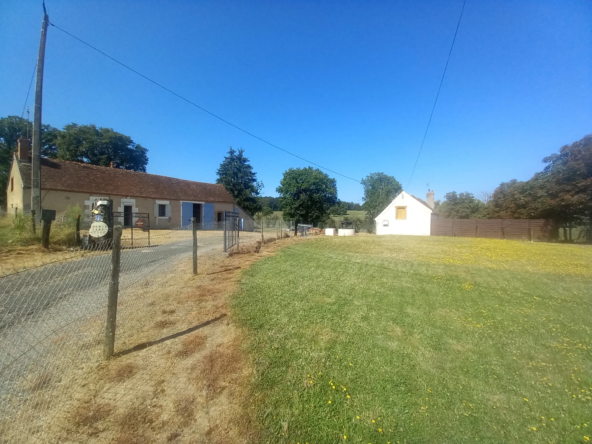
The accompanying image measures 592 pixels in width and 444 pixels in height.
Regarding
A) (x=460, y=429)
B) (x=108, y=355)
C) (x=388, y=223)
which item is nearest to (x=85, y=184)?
(x=108, y=355)

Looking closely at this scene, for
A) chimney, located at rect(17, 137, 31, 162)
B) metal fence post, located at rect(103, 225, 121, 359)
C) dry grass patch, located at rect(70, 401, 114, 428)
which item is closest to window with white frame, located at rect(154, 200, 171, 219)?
chimney, located at rect(17, 137, 31, 162)

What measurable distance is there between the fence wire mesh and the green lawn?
1469 millimetres

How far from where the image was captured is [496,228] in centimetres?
2644

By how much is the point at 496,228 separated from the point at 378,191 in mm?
25750

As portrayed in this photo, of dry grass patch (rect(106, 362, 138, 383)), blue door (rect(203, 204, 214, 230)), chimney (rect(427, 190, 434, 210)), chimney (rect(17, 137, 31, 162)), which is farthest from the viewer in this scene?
chimney (rect(427, 190, 434, 210))

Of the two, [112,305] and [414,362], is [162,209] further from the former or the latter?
[414,362]

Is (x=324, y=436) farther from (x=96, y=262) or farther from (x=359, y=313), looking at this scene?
(x=96, y=262)

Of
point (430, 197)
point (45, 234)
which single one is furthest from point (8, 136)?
point (430, 197)

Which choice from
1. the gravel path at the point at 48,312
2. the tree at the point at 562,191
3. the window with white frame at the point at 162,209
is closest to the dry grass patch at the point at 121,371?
the gravel path at the point at 48,312

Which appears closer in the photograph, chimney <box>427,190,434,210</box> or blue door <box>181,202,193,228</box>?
blue door <box>181,202,193,228</box>

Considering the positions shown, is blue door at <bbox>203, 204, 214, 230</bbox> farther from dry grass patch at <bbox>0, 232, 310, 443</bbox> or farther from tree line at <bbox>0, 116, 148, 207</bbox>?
dry grass patch at <bbox>0, 232, 310, 443</bbox>

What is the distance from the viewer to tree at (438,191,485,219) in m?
42.8

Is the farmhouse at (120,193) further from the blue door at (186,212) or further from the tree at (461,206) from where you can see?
the tree at (461,206)

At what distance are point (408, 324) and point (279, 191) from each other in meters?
32.3
